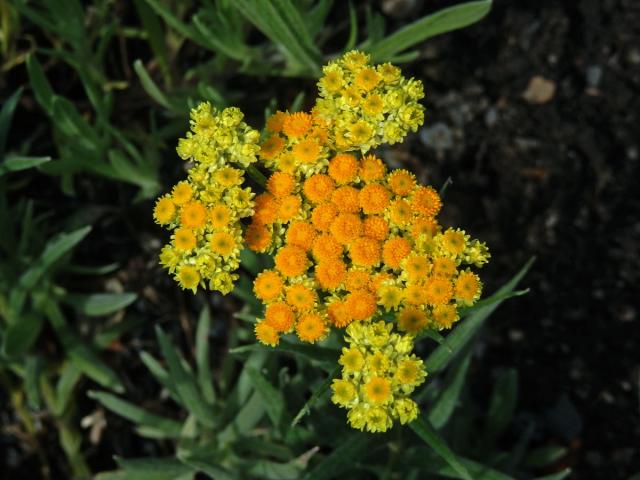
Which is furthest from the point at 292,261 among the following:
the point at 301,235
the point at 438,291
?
the point at 438,291

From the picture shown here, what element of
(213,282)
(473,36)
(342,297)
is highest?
(473,36)

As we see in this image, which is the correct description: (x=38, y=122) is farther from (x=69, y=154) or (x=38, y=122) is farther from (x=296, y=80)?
(x=296, y=80)

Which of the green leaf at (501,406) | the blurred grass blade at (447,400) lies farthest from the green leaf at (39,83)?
the green leaf at (501,406)

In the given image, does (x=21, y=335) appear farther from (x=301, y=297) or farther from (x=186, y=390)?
(x=301, y=297)

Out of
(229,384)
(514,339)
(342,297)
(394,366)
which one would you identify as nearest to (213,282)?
(342,297)

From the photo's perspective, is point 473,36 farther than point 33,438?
Yes

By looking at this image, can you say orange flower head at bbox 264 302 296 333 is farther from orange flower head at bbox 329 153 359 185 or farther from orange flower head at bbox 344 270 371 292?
orange flower head at bbox 329 153 359 185

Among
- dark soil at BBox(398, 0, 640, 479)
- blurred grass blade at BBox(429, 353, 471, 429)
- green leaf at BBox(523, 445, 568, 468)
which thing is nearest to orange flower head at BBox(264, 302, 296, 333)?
blurred grass blade at BBox(429, 353, 471, 429)
